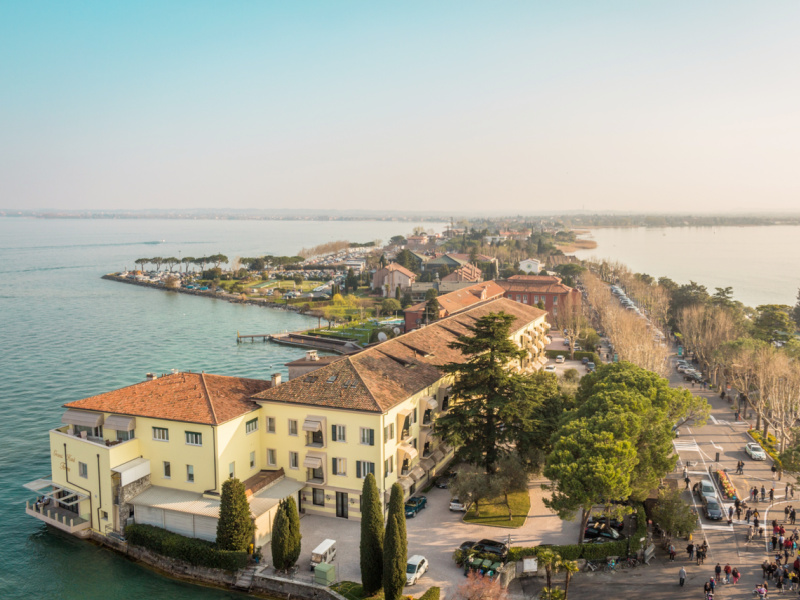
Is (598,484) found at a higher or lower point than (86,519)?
higher

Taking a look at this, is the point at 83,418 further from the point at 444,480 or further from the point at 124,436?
the point at 444,480

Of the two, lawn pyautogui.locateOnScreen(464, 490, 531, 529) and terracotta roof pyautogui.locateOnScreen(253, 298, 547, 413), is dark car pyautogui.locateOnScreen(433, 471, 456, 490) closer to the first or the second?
lawn pyautogui.locateOnScreen(464, 490, 531, 529)

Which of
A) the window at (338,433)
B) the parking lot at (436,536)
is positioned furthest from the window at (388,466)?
the parking lot at (436,536)

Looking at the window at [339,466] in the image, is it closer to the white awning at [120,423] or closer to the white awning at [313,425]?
the white awning at [313,425]

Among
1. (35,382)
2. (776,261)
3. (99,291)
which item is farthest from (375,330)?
(776,261)

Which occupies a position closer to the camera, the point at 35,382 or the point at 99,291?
the point at 35,382

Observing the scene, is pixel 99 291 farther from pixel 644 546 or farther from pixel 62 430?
pixel 644 546
